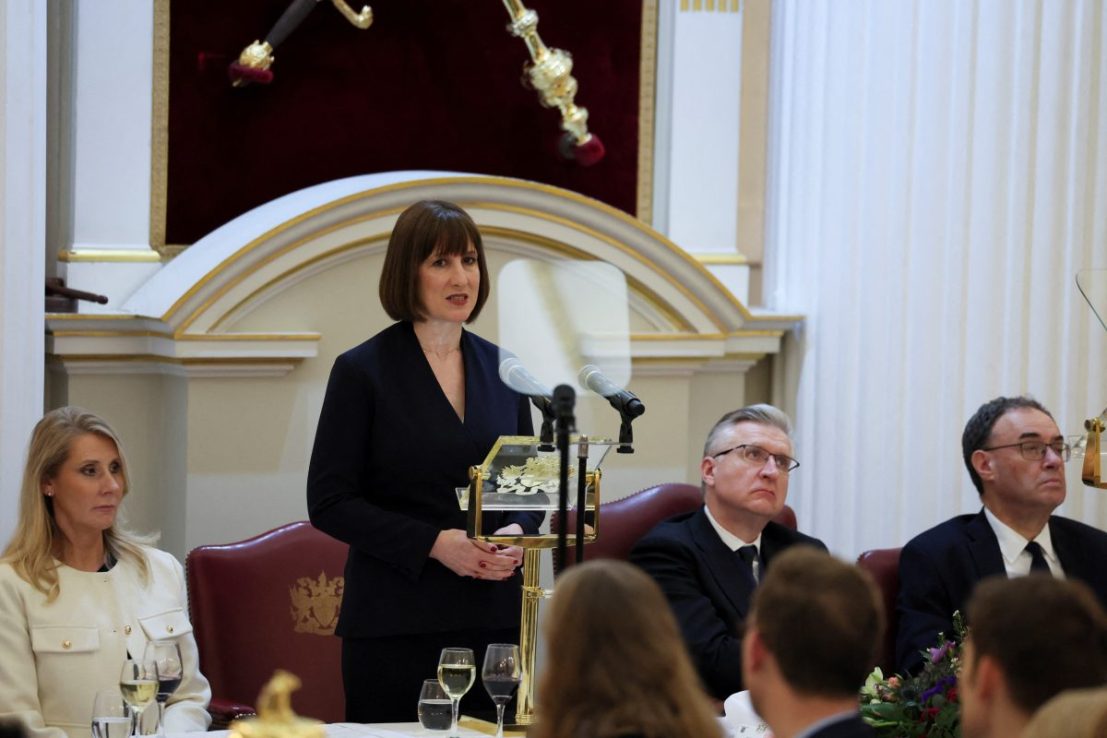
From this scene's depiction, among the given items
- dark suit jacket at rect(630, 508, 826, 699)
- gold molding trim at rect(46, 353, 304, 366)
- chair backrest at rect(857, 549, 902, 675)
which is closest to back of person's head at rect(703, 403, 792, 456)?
dark suit jacket at rect(630, 508, 826, 699)

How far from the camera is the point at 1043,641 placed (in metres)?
2.10

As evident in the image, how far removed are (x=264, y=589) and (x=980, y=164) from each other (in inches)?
99.3

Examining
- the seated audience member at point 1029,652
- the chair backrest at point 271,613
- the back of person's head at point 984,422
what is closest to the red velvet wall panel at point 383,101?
the chair backrest at point 271,613

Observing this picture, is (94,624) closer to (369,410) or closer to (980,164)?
(369,410)

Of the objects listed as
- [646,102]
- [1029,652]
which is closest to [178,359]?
[646,102]

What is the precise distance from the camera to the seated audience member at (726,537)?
13.0ft

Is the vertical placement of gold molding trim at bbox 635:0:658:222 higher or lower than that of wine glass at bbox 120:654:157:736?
higher

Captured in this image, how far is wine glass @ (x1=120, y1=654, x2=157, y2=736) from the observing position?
2.82 meters

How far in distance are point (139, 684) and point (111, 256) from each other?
2404 mm

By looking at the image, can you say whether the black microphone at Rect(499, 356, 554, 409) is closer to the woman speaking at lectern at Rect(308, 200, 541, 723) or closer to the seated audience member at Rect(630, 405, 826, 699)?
the woman speaking at lectern at Rect(308, 200, 541, 723)

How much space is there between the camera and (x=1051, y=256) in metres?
5.03

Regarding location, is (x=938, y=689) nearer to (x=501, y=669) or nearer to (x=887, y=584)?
(x=501, y=669)

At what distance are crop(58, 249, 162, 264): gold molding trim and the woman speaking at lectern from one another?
5.55ft

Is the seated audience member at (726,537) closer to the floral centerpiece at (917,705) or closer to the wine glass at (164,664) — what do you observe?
the floral centerpiece at (917,705)
